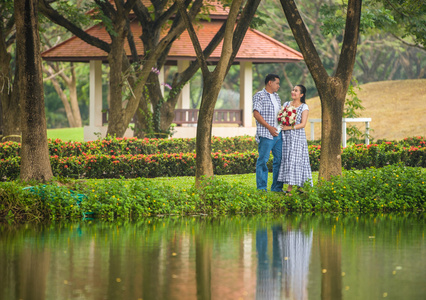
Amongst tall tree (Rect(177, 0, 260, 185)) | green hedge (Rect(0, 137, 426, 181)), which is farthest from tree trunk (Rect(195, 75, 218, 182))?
green hedge (Rect(0, 137, 426, 181))

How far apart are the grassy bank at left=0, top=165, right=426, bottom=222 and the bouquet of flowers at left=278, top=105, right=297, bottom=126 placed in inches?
46.9

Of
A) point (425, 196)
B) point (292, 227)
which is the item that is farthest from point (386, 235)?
point (425, 196)

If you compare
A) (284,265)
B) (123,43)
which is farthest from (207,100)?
(123,43)

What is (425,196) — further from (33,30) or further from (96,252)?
(33,30)

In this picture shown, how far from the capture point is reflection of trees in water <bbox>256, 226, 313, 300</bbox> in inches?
242

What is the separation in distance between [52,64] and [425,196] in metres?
33.5

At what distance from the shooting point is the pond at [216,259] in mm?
6172

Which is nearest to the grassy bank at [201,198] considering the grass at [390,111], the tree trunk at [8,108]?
the tree trunk at [8,108]

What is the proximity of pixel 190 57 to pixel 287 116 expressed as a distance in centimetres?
1304

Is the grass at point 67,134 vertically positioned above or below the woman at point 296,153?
above

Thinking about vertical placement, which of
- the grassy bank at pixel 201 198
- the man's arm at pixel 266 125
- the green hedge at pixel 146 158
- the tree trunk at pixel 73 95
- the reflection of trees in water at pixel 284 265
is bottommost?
the reflection of trees in water at pixel 284 265

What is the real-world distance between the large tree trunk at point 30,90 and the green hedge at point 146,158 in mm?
2377

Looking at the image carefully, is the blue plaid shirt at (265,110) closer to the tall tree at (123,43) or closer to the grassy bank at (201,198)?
the grassy bank at (201,198)

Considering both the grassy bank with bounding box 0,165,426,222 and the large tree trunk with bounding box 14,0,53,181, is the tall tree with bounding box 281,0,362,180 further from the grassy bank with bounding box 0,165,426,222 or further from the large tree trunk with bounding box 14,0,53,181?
the large tree trunk with bounding box 14,0,53,181
